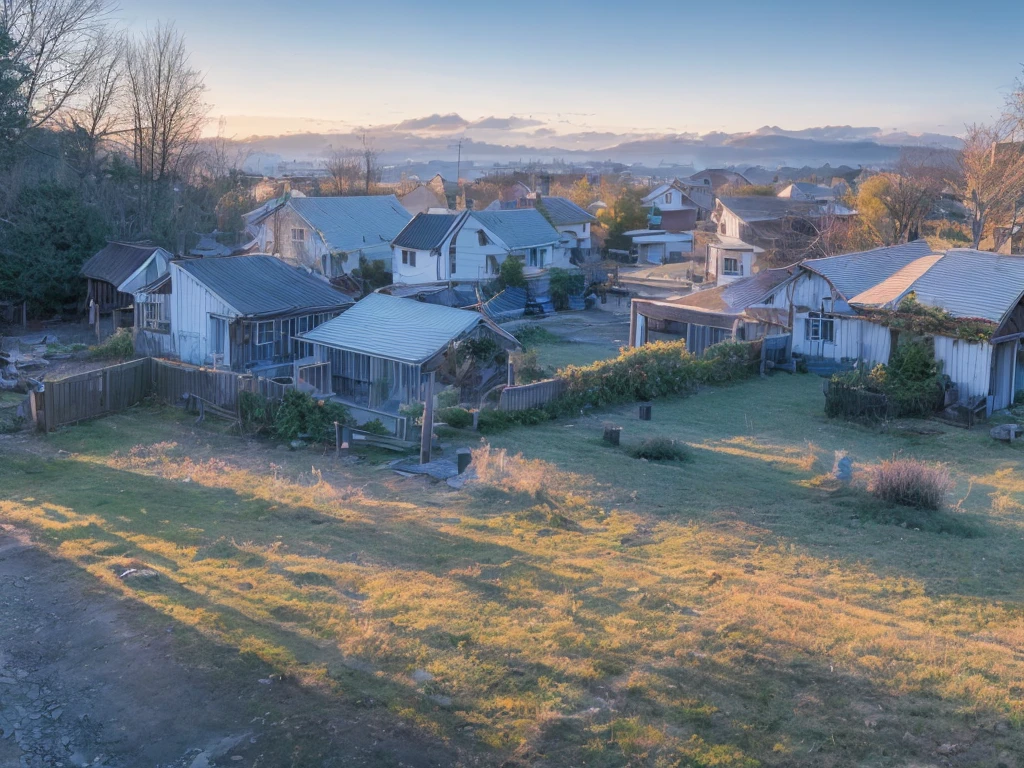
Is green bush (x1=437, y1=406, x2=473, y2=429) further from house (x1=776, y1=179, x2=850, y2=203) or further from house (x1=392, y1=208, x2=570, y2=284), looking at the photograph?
house (x1=776, y1=179, x2=850, y2=203)

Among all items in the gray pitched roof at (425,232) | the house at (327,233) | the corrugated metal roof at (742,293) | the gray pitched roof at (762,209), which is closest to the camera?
the corrugated metal roof at (742,293)

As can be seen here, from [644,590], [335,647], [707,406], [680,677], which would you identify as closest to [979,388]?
[707,406]

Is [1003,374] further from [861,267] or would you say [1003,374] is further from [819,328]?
[861,267]

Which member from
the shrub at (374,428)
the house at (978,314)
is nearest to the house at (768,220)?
the house at (978,314)

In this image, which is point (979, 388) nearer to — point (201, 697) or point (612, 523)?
point (612, 523)

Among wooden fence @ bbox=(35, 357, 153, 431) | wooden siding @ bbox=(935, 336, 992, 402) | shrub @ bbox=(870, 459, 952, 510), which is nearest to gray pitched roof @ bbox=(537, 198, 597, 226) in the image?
wooden siding @ bbox=(935, 336, 992, 402)

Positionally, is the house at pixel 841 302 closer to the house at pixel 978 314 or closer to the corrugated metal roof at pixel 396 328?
the house at pixel 978 314

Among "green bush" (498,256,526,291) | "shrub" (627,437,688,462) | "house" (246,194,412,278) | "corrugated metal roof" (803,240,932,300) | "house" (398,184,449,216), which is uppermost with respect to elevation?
"house" (398,184,449,216)
